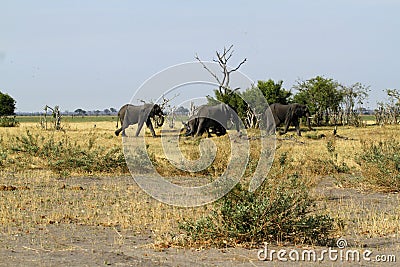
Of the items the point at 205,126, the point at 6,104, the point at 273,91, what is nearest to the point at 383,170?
the point at 205,126

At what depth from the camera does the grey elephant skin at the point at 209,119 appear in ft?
103

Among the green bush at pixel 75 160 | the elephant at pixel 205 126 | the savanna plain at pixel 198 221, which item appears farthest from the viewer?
the elephant at pixel 205 126

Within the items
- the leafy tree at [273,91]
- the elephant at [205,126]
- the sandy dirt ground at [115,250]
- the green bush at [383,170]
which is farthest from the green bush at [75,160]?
the leafy tree at [273,91]

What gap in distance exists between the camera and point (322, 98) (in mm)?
50500

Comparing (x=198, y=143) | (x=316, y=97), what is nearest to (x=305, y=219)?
(x=198, y=143)

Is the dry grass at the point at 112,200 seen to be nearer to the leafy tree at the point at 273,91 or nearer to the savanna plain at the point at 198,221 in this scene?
the savanna plain at the point at 198,221

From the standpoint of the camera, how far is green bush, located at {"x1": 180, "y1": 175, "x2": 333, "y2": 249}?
8.86 meters

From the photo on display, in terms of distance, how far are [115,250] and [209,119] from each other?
2332 cm

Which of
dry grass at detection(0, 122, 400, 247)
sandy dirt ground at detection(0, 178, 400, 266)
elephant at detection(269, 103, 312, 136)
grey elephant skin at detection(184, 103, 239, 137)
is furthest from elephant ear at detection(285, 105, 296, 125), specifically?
sandy dirt ground at detection(0, 178, 400, 266)

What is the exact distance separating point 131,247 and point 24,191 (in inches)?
234

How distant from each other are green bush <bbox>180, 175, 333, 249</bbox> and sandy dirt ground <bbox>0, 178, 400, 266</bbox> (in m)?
0.27

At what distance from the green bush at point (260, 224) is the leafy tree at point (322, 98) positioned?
137 ft

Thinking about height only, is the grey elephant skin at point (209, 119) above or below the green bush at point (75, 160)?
above

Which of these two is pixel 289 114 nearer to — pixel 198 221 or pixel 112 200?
pixel 112 200
